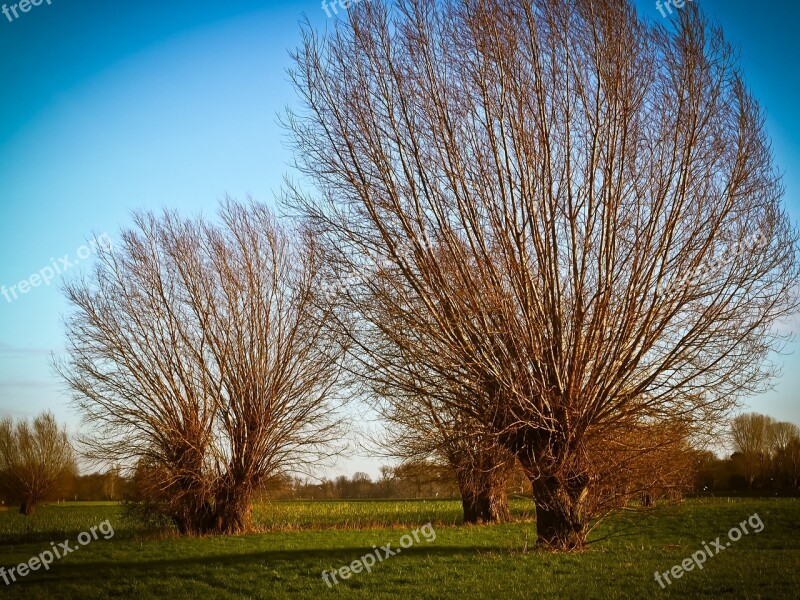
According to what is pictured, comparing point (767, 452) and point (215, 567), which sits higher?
point (215, 567)

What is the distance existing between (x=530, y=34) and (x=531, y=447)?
21.4 feet

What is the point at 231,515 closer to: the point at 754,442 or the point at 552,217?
the point at 552,217

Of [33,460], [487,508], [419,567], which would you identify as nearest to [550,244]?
[419,567]

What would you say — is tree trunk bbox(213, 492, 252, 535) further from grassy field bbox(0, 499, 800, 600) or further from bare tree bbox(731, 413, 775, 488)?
bare tree bbox(731, 413, 775, 488)

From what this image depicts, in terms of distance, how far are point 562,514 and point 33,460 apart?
142 ft

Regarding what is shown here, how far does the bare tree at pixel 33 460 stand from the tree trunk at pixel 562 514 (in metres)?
42.2

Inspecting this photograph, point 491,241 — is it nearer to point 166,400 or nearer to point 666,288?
point 666,288

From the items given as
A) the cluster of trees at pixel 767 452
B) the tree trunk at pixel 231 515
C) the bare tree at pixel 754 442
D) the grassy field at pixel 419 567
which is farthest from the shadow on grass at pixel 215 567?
the bare tree at pixel 754 442

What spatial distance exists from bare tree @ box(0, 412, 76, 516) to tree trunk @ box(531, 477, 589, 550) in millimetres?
42203

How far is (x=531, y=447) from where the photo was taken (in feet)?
32.4

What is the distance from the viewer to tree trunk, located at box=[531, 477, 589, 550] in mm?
9938

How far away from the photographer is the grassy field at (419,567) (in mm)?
8562

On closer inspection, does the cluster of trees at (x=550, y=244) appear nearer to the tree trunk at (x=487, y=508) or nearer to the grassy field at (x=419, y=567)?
the grassy field at (x=419, y=567)

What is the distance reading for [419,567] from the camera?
35.1ft
